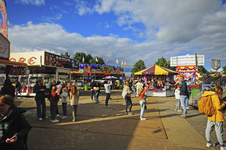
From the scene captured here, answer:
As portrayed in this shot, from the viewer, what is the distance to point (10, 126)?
6.23 feet

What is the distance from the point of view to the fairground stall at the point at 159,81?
14.3 m

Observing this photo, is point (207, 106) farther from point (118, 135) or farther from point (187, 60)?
point (187, 60)

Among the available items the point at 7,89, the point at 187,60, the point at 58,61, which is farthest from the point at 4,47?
the point at 187,60

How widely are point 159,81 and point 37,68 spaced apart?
1369 cm

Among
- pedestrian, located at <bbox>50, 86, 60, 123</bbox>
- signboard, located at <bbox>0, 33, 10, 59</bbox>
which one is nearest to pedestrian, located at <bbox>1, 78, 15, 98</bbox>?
pedestrian, located at <bbox>50, 86, 60, 123</bbox>

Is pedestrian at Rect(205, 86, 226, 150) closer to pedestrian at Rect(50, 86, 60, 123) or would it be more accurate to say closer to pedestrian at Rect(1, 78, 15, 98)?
pedestrian at Rect(50, 86, 60, 123)

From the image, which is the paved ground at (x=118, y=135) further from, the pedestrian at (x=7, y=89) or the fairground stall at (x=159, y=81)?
the fairground stall at (x=159, y=81)

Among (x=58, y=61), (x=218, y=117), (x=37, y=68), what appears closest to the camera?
(x=218, y=117)

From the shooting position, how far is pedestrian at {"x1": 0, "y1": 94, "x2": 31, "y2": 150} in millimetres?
1858

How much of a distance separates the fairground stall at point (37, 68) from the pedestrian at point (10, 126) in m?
12.1

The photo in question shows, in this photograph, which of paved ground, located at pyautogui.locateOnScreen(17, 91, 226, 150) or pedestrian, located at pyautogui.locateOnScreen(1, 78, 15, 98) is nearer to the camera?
paved ground, located at pyautogui.locateOnScreen(17, 91, 226, 150)

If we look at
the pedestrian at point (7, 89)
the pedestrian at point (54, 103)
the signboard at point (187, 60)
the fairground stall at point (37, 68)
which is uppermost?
the signboard at point (187, 60)

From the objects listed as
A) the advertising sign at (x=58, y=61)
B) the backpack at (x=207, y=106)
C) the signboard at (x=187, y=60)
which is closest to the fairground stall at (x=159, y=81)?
the advertising sign at (x=58, y=61)

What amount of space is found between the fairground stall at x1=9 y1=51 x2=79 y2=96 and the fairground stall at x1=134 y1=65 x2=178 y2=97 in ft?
31.2
